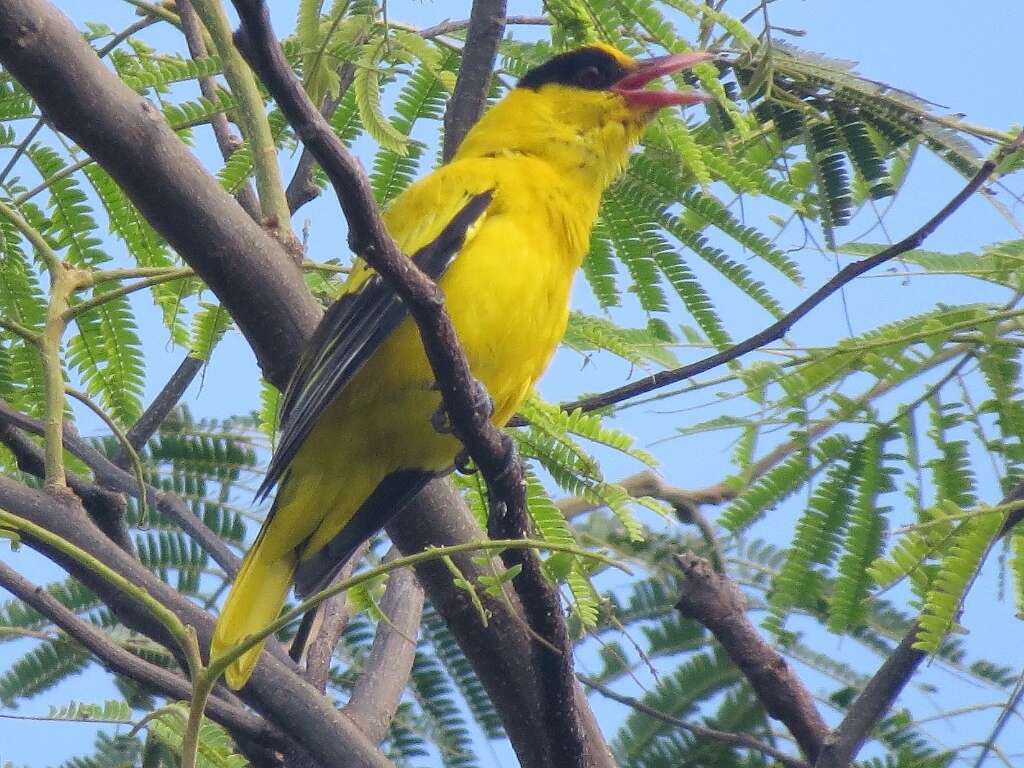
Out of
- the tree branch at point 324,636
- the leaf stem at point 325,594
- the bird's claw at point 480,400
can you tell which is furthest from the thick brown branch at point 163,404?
the leaf stem at point 325,594

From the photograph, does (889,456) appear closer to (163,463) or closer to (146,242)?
(146,242)

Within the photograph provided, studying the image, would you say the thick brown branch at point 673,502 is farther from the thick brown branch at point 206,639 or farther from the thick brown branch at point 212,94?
the thick brown branch at point 212,94

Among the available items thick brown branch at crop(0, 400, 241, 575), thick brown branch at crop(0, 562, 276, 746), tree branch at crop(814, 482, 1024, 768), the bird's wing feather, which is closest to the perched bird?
the bird's wing feather

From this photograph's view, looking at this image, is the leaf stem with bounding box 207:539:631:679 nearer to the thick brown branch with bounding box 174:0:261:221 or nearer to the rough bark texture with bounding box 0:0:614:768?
the rough bark texture with bounding box 0:0:614:768

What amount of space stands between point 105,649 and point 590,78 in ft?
6.76

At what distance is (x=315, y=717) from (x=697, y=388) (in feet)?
3.47

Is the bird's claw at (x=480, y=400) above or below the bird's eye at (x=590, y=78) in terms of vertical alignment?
below

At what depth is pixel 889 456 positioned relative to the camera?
3064mm

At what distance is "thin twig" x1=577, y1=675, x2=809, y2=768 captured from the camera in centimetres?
288

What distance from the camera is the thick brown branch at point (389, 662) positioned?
133 inches

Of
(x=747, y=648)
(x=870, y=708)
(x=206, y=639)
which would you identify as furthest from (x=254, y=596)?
(x=870, y=708)

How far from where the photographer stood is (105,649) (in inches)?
96.5

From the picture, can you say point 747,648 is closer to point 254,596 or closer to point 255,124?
point 254,596

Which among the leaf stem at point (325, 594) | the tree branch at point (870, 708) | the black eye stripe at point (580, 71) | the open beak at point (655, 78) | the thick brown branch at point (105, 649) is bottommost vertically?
the leaf stem at point (325, 594)
